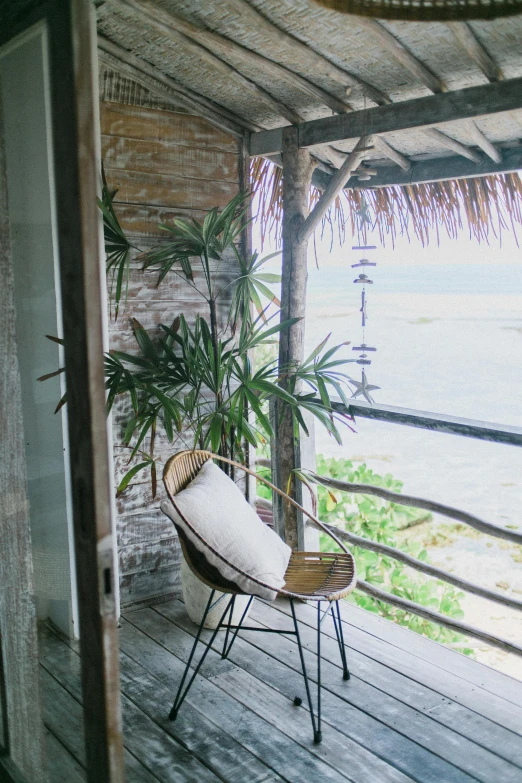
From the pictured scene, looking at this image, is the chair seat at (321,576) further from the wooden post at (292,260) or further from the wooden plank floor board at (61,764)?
the wooden plank floor board at (61,764)

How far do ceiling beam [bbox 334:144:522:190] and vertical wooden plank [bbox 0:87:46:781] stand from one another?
2172mm

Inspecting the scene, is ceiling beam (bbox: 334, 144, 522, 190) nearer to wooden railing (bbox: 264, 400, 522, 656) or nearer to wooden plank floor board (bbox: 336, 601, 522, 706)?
wooden railing (bbox: 264, 400, 522, 656)

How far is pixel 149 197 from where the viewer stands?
3.25m

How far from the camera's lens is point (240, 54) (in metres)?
2.73

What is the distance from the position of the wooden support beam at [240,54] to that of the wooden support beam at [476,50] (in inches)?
27.7

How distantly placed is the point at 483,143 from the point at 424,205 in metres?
0.87

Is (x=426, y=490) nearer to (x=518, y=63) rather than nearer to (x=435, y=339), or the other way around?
(x=435, y=339)

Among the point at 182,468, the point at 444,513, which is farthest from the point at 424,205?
the point at 182,468

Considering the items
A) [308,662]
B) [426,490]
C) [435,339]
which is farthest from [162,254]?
[435,339]

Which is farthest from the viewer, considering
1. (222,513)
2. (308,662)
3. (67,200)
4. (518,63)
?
(308,662)

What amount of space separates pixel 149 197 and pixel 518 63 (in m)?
1.60

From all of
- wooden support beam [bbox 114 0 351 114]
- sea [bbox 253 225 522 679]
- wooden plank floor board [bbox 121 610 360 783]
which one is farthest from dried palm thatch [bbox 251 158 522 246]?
sea [bbox 253 225 522 679]

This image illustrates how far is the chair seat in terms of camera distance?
8.04ft

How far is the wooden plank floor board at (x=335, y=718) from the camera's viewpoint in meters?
2.26
